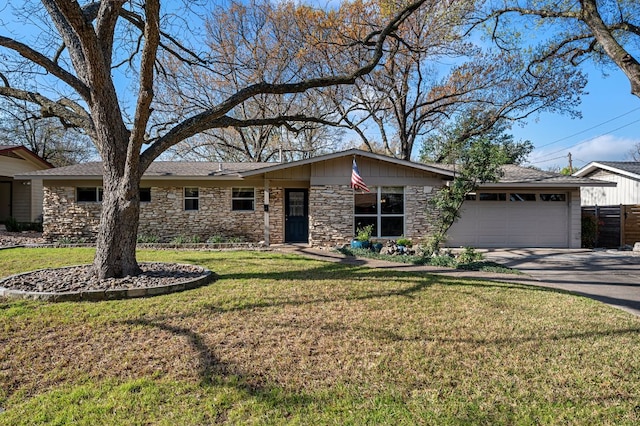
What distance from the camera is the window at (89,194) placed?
45.3 feet

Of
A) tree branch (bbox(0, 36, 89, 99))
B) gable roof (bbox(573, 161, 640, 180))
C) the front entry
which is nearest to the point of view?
tree branch (bbox(0, 36, 89, 99))

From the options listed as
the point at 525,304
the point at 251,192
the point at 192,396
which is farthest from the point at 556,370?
the point at 251,192

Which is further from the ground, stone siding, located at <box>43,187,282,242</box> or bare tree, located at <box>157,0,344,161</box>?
bare tree, located at <box>157,0,344,161</box>

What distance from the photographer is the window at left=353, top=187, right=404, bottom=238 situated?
12.9 meters

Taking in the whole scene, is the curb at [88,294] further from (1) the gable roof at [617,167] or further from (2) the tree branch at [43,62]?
(1) the gable roof at [617,167]

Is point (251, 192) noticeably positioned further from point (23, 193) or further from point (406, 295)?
point (23, 193)

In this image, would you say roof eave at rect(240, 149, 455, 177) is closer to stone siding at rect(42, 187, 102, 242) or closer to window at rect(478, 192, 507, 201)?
window at rect(478, 192, 507, 201)

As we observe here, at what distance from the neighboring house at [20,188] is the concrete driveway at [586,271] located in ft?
70.4

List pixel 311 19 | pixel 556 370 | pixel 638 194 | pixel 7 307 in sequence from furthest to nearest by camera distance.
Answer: pixel 311 19 → pixel 638 194 → pixel 7 307 → pixel 556 370

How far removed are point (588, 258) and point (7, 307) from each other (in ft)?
44.8

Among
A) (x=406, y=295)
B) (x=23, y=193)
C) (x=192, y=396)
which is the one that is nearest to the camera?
(x=192, y=396)

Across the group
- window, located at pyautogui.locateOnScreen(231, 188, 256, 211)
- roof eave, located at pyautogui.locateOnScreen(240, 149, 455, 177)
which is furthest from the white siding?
window, located at pyautogui.locateOnScreen(231, 188, 256, 211)

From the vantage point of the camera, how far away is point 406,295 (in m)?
5.94

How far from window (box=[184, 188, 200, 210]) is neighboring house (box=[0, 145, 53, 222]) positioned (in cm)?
1057
